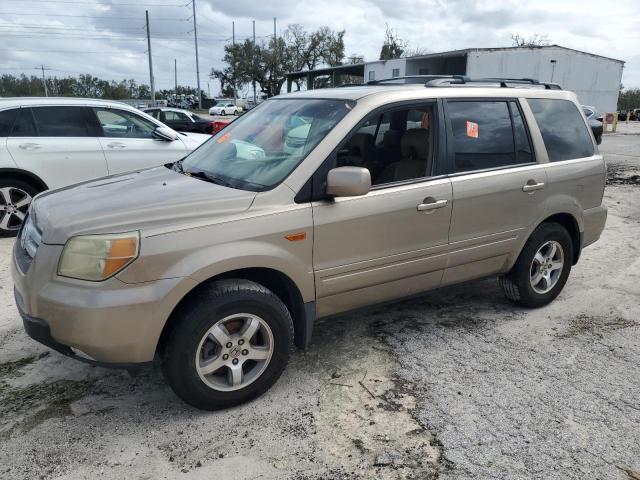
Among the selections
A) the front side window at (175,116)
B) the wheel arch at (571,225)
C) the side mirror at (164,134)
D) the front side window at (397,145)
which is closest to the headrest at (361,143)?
the front side window at (397,145)

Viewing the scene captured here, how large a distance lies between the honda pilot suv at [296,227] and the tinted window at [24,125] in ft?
12.9

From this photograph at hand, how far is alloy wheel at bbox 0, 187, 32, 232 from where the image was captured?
6713 mm

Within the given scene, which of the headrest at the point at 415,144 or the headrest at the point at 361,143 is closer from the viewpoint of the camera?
the headrest at the point at 361,143

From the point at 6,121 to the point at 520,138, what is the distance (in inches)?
243

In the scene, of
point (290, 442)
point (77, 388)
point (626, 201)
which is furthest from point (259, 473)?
point (626, 201)

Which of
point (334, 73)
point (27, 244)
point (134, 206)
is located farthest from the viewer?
point (334, 73)

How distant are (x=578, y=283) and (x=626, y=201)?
18.2ft

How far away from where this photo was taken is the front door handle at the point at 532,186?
4113 mm

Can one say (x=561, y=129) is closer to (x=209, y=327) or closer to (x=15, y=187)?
(x=209, y=327)

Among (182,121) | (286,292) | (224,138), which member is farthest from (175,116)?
(286,292)

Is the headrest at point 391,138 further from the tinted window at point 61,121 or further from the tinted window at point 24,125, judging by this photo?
the tinted window at point 24,125

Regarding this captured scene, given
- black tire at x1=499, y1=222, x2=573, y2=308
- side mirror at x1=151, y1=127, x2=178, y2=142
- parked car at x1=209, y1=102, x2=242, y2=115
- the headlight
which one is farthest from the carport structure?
the headlight

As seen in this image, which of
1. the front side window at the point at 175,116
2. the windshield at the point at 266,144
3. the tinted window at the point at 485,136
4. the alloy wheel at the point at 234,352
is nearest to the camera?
the alloy wheel at the point at 234,352

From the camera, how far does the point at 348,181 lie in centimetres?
302
